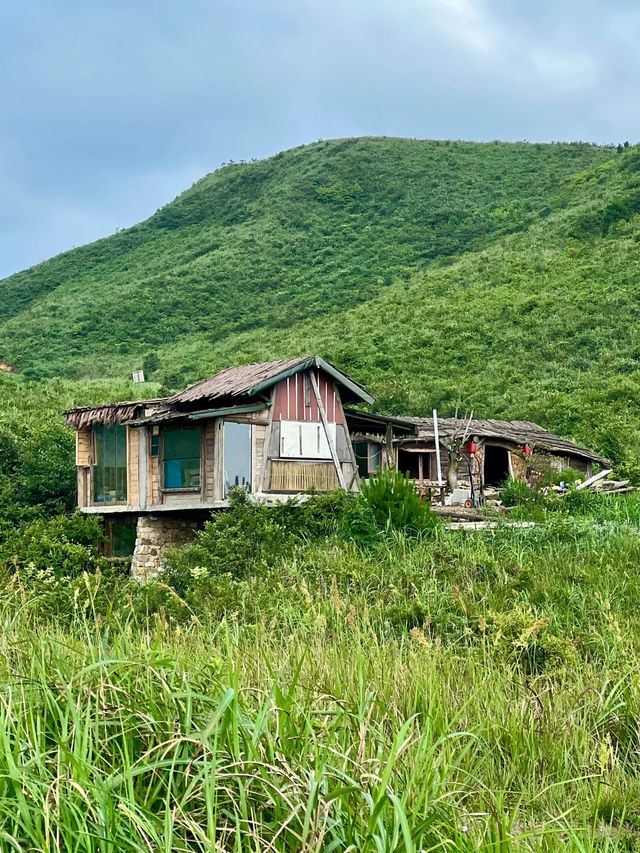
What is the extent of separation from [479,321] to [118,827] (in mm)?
43756

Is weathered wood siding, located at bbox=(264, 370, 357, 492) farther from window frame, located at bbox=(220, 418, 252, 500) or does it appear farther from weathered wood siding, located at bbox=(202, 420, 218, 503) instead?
weathered wood siding, located at bbox=(202, 420, 218, 503)

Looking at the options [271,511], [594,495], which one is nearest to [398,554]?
[271,511]

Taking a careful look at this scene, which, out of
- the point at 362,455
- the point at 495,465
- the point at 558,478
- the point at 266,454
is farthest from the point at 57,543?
the point at 495,465

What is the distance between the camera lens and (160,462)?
20594 mm

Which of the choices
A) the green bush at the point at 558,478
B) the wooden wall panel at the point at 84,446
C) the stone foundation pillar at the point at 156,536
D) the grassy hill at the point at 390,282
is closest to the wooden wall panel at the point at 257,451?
the stone foundation pillar at the point at 156,536

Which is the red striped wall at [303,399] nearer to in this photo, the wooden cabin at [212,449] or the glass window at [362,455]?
the wooden cabin at [212,449]

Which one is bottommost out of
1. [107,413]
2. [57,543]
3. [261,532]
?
[57,543]

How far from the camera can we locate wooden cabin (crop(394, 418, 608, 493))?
84.0ft

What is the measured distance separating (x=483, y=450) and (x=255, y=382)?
963 centimetres

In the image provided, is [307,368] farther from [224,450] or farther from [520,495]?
[520,495]

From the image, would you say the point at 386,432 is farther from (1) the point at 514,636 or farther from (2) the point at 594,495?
(1) the point at 514,636

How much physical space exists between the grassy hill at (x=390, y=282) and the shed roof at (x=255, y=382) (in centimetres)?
1215

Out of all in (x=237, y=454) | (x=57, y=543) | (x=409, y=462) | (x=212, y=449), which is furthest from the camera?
(x=409, y=462)

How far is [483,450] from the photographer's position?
26.9 m
